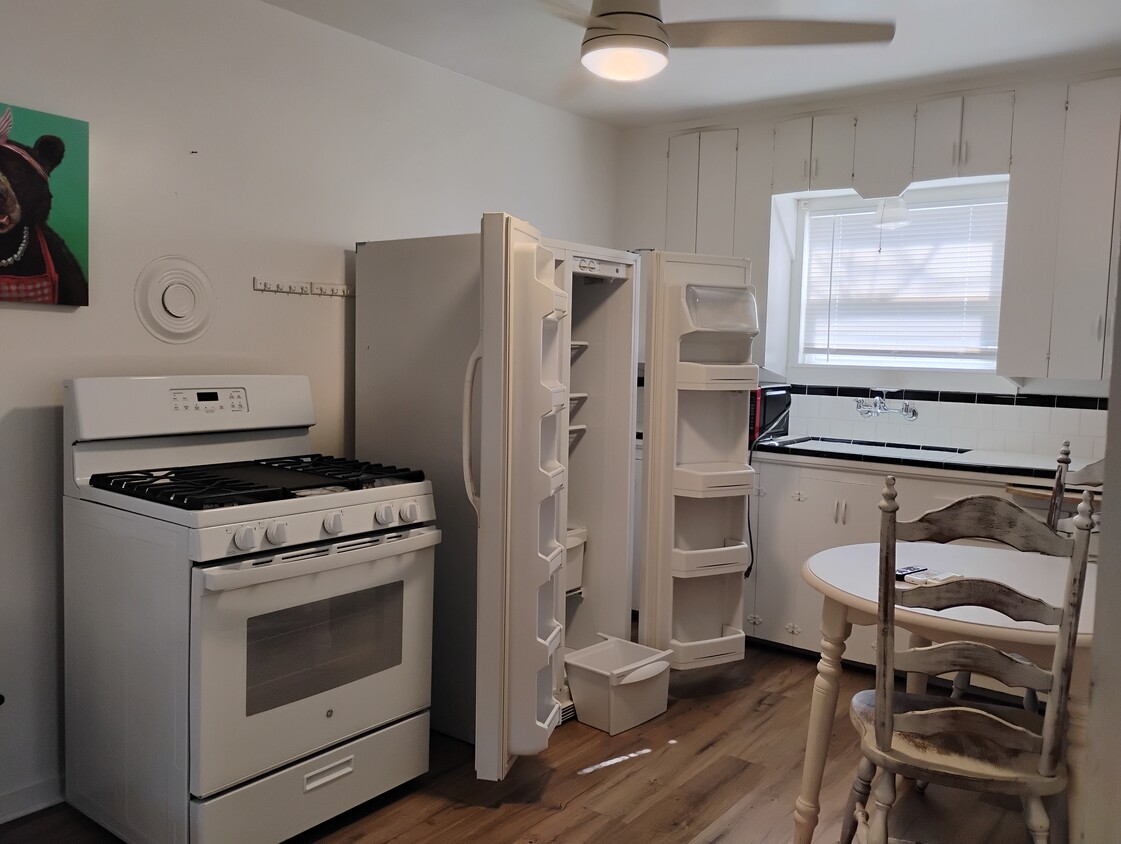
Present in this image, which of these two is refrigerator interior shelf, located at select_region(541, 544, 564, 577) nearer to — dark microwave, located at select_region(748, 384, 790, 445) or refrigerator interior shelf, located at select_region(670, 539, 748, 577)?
refrigerator interior shelf, located at select_region(670, 539, 748, 577)

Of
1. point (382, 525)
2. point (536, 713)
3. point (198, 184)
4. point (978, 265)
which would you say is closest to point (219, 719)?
point (382, 525)

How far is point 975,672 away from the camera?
185cm

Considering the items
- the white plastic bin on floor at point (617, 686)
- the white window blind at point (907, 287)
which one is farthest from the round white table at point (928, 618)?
the white window blind at point (907, 287)

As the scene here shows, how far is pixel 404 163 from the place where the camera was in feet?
11.8

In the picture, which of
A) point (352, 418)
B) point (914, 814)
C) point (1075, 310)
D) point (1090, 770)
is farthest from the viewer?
point (1075, 310)

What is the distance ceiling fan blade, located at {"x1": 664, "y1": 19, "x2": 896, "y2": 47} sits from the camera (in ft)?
8.52

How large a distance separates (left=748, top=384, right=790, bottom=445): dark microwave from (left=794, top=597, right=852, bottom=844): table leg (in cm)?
178

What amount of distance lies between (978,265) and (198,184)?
345cm

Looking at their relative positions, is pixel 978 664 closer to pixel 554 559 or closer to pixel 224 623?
pixel 554 559

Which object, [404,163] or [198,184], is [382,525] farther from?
[404,163]

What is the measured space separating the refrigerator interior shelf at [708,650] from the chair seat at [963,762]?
1454mm

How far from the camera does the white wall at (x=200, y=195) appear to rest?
8.29ft

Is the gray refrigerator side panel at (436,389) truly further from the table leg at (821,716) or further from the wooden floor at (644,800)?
the table leg at (821,716)

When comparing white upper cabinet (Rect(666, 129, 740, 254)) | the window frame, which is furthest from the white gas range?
the window frame
